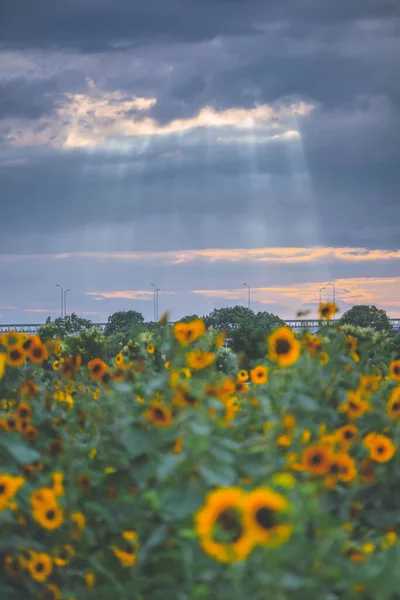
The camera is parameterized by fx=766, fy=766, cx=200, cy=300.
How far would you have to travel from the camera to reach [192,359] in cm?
503

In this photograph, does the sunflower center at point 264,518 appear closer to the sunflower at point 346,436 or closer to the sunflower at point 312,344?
the sunflower at point 346,436

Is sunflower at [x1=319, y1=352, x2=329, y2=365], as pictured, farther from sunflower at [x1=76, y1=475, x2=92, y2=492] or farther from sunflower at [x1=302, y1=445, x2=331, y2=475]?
sunflower at [x1=302, y1=445, x2=331, y2=475]

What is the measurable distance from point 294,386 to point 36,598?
2.02m

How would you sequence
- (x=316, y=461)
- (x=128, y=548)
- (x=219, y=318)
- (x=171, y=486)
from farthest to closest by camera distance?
1. (x=219, y=318)
2. (x=128, y=548)
3. (x=171, y=486)
4. (x=316, y=461)

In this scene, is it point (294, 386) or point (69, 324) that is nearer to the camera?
point (294, 386)

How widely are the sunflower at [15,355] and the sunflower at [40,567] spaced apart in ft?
5.74

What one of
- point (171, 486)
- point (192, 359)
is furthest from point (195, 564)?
point (192, 359)

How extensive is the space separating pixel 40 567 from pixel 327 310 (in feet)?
10.8

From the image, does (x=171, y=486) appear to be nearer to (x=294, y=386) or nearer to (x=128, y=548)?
(x=128, y=548)

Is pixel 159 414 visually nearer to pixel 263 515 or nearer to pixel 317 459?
pixel 317 459

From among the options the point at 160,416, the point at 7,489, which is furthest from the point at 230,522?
the point at 160,416

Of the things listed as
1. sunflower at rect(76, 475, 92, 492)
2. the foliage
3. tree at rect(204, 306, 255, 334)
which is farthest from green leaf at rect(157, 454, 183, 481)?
tree at rect(204, 306, 255, 334)

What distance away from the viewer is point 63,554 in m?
4.56

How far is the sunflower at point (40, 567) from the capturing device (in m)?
4.27
